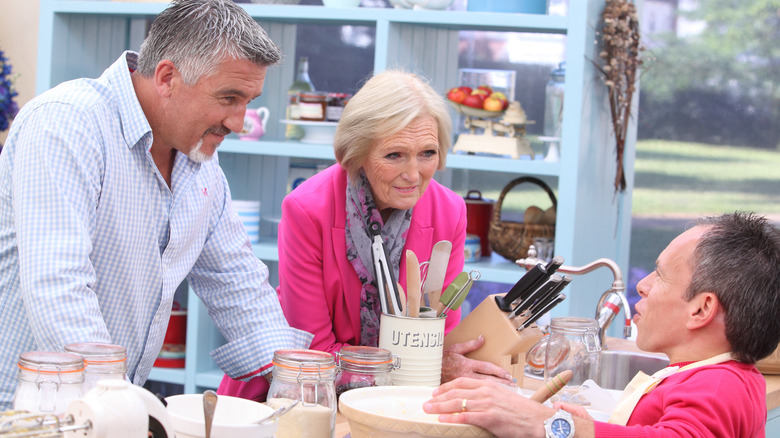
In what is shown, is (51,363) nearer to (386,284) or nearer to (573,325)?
(386,284)

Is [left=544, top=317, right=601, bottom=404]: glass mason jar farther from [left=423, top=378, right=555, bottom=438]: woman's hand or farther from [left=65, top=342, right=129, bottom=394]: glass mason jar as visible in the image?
[left=65, top=342, right=129, bottom=394]: glass mason jar

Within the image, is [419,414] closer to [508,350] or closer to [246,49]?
[508,350]

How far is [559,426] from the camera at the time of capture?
4.18ft

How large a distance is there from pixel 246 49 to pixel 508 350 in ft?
2.55

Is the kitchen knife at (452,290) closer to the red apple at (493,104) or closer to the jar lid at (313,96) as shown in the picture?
the red apple at (493,104)

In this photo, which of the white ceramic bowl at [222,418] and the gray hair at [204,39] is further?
the gray hair at [204,39]

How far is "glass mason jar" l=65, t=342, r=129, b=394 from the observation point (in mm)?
1066

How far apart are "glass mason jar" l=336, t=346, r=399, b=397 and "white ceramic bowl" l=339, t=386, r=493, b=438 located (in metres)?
0.08

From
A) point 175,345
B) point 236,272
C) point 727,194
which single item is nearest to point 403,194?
point 236,272

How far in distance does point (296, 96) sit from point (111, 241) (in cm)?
203

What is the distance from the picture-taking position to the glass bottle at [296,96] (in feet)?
11.5

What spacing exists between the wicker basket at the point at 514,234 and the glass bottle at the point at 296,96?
2.94 ft

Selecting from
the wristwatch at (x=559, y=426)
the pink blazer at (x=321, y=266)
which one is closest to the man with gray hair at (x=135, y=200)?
the pink blazer at (x=321, y=266)

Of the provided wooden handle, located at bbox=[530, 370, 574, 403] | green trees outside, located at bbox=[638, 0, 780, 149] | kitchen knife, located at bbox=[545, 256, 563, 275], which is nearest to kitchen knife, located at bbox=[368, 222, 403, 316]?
kitchen knife, located at bbox=[545, 256, 563, 275]
